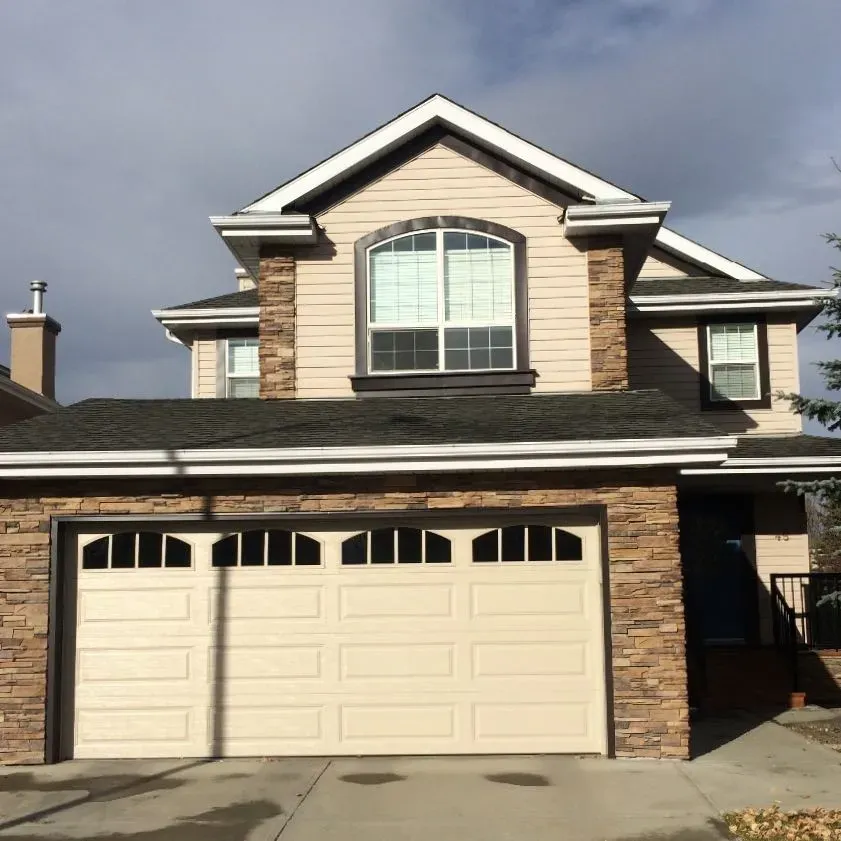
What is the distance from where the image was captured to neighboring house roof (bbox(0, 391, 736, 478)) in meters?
10.7

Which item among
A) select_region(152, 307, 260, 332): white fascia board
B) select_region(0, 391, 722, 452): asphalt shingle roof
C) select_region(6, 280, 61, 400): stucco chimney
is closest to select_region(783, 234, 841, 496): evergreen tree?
select_region(0, 391, 722, 452): asphalt shingle roof

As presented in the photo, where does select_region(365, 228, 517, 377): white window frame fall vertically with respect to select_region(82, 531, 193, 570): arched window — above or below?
above

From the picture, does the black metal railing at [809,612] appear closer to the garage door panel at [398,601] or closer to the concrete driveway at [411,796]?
the concrete driveway at [411,796]

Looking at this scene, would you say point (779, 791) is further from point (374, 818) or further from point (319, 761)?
point (319, 761)

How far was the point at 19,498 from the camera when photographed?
1130cm

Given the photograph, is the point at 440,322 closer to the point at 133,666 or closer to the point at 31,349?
the point at 133,666

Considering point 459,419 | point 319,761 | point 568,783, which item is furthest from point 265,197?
point 568,783

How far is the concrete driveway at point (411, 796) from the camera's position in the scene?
27.0 feet

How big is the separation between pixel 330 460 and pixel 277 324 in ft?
12.2

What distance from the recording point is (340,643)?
1134 centimetres

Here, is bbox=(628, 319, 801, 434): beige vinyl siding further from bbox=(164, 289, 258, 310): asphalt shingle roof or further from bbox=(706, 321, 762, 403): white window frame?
bbox=(164, 289, 258, 310): asphalt shingle roof

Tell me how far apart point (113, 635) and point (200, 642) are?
942mm

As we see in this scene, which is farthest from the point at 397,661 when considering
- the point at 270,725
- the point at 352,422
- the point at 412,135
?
the point at 412,135

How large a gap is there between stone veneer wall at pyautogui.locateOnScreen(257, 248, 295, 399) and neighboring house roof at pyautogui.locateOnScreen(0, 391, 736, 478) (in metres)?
1.56
